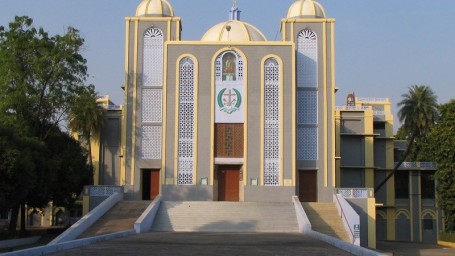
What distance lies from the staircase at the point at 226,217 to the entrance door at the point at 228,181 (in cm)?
263

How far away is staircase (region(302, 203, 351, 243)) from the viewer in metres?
30.2

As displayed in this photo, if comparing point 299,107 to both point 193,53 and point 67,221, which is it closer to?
point 193,53

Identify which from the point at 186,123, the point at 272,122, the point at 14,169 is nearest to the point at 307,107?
the point at 272,122

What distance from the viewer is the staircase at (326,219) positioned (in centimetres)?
3022

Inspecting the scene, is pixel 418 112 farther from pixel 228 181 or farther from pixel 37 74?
pixel 37 74

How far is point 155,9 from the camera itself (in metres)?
39.6

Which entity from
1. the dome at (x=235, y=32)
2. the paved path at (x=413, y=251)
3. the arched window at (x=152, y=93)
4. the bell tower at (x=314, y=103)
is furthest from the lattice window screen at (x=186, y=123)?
the paved path at (x=413, y=251)

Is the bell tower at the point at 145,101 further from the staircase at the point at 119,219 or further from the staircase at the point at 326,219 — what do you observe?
the staircase at the point at 326,219

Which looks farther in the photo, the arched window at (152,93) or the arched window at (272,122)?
the arched window at (152,93)

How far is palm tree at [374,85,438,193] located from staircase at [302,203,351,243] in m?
19.5

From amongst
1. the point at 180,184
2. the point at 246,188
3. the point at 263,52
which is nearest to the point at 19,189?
the point at 180,184

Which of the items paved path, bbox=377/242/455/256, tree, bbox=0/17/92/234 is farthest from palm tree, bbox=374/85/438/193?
tree, bbox=0/17/92/234

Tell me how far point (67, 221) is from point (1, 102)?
903 inches

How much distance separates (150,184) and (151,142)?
251 cm
